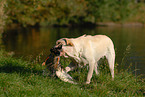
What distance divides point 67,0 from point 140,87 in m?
27.1

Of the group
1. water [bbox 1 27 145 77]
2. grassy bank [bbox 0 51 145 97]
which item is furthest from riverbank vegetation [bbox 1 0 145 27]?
grassy bank [bbox 0 51 145 97]

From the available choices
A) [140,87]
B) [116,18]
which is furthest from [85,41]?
[116,18]

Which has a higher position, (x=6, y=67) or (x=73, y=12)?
(x=73, y=12)

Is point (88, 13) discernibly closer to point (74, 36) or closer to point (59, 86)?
point (74, 36)

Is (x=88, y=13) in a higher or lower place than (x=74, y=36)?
higher

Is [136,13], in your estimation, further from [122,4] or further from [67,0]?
[67,0]

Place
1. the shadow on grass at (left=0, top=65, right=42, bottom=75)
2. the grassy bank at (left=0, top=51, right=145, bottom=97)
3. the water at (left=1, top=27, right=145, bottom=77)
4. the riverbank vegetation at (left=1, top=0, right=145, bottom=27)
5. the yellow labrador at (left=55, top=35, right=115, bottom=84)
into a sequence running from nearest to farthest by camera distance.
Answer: the grassy bank at (left=0, top=51, right=145, bottom=97)
the yellow labrador at (left=55, top=35, right=115, bottom=84)
the shadow on grass at (left=0, top=65, right=42, bottom=75)
the water at (left=1, top=27, right=145, bottom=77)
the riverbank vegetation at (left=1, top=0, right=145, bottom=27)

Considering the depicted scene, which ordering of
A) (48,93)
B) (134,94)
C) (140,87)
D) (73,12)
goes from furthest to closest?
(73,12) < (140,87) < (134,94) < (48,93)

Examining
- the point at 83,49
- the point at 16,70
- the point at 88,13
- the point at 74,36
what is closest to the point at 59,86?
the point at 83,49

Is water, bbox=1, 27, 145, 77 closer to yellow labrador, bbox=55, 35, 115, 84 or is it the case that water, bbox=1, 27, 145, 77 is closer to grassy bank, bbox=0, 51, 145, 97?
grassy bank, bbox=0, 51, 145, 97

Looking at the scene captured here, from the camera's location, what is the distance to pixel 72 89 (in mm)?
Result: 5418

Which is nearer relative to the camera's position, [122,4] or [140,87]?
[140,87]

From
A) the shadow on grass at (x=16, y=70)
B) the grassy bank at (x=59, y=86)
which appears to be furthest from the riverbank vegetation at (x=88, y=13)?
the grassy bank at (x=59, y=86)

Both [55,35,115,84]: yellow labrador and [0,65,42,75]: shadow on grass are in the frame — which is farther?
[0,65,42,75]: shadow on grass
